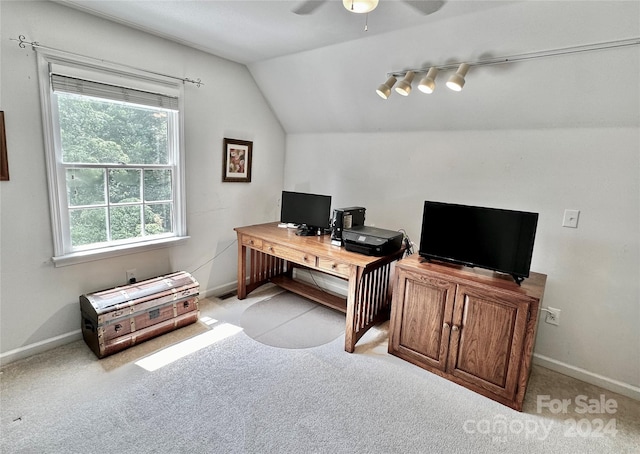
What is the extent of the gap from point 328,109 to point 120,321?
96.4 inches

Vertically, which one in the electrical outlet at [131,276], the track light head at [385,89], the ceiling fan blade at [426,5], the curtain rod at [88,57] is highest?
the ceiling fan blade at [426,5]

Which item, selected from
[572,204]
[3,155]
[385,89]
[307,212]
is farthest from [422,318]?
[3,155]

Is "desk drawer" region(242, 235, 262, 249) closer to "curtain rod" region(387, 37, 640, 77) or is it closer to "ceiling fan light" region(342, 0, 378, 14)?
"curtain rod" region(387, 37, 640, 77)

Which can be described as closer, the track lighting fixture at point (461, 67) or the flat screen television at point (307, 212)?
the track lighting fixture at point (461, 67)

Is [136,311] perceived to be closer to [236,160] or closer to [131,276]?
[131,276]

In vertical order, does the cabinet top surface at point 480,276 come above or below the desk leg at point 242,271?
above

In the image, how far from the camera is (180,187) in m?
2.90

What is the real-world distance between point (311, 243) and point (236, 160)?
1214mm

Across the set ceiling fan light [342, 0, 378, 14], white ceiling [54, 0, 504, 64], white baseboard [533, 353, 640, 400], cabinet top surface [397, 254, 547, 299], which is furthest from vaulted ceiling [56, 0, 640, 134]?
white baseboard [533, 353, 640, 400]

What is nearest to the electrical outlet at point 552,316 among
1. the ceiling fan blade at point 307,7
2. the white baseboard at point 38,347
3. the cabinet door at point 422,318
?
the cabinet door at point 422,318

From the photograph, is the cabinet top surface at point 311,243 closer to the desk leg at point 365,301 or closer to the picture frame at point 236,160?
the desk leg at point 365,301

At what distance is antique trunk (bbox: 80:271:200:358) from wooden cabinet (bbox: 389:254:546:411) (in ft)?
5.45

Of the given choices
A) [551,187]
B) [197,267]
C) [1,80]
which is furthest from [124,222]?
[551,187]

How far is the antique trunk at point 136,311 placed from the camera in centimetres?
224
